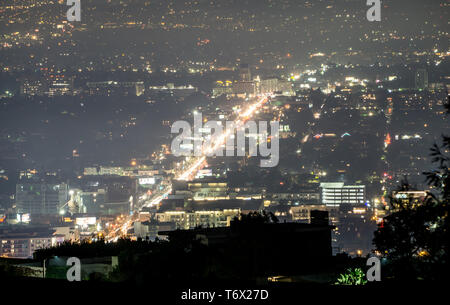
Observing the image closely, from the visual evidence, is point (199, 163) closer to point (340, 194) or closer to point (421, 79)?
point (340, 194)

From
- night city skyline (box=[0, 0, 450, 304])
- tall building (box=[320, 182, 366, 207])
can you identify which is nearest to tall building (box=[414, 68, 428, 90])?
night city skyline (box=[0, 0, 450, 304])

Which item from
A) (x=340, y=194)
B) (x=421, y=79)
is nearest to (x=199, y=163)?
(x=340, y=194)

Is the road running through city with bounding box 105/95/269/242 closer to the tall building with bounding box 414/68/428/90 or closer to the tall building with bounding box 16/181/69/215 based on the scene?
the tall building with bounding box 16/181/69/215

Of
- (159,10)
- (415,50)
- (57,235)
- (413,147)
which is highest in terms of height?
(159,10)

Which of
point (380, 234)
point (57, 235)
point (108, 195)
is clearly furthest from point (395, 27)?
point (380, 234)
